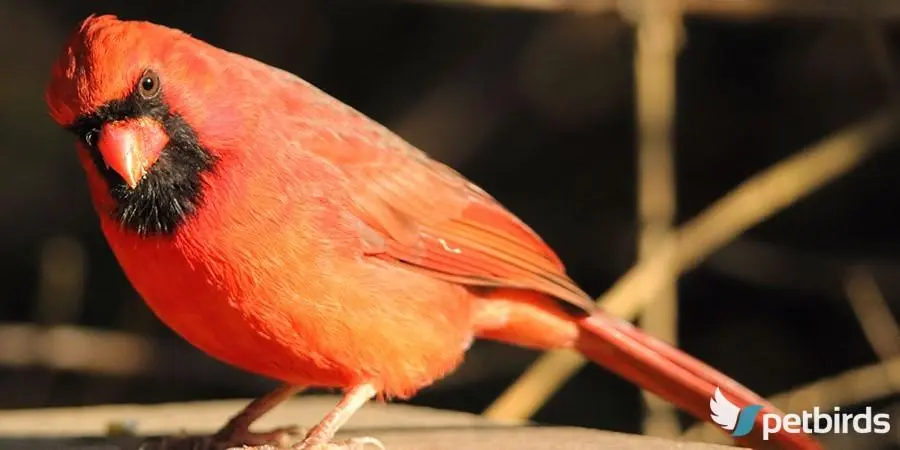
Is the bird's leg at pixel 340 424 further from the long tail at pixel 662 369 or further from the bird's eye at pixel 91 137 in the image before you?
the bird's eye at pixel 91 137

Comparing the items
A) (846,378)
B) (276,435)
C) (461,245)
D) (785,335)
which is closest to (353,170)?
(461,245)

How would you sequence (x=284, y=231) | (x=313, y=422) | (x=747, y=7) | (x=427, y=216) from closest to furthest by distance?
(x=284, y=231)
(x=427, y=216)
(x=313, y=422)
(x=747, y=7)

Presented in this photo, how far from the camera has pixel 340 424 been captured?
9.21 ft

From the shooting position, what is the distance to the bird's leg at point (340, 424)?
9.11 ft

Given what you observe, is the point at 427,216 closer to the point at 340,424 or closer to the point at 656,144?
the point at 340,424

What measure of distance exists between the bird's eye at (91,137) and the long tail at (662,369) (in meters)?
1.18

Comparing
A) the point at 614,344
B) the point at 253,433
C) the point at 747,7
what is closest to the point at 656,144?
the point at 747,7

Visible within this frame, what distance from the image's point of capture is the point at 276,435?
3.03 meters

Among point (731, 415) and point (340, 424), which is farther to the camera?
point (731, 415)

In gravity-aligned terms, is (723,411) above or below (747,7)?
below

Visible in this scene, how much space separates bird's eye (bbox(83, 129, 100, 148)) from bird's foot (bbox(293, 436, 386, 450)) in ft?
2.33

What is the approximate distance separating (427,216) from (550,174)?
295cm

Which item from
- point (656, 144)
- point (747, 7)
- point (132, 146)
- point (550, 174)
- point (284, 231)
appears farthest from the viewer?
point (550, 174)

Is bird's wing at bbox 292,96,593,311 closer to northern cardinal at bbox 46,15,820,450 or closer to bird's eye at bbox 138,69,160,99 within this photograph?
northern cardinal at bbox 46,15,820,450
